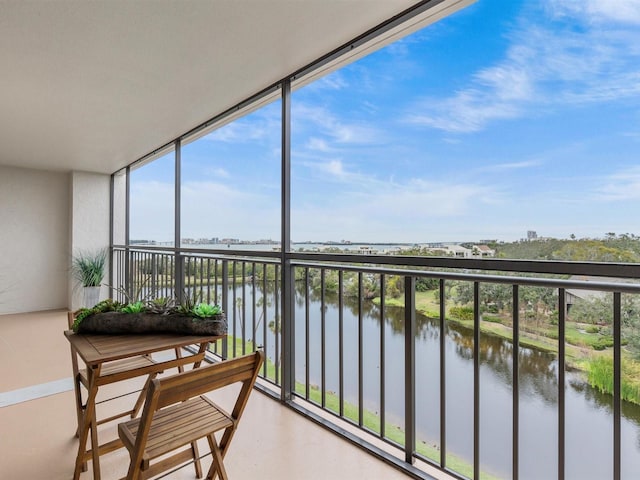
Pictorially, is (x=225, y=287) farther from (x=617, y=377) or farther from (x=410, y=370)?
(x=617, y=377)

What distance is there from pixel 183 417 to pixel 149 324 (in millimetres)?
591

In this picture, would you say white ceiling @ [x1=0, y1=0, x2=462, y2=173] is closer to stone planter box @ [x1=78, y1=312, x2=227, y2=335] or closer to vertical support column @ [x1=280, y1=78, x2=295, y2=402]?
vertical support column @ [x1=280, y1=78, x2=295, y2=402]

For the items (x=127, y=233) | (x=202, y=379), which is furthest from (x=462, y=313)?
(x=127, y=233)

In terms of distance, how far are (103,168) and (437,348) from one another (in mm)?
5455

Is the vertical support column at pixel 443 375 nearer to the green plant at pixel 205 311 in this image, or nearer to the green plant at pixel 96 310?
the green plant at pixel 205 311

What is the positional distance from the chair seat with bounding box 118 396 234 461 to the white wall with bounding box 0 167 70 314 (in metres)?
5.45

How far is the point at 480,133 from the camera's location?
1730 mm

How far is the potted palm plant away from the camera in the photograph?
17.5 feet

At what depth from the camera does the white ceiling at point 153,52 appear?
5.64 feet

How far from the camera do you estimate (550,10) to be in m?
1.45

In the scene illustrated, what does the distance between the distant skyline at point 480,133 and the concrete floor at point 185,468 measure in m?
1.17

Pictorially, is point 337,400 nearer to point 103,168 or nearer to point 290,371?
point 290,371

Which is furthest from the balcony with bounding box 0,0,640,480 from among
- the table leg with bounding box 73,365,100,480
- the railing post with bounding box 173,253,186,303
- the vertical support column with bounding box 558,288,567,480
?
the railing post with bounding box 173,253,186,303

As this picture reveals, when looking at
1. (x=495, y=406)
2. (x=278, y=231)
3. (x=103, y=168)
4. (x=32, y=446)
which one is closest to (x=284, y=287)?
(x=278, y=231)
